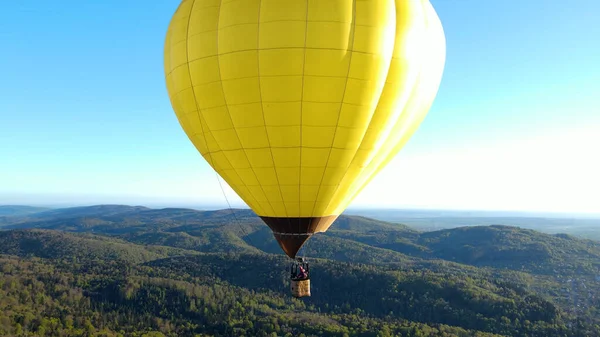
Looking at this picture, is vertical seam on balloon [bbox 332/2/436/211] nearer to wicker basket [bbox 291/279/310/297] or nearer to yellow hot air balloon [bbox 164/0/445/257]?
yellow hot air balloon [bbox 164/0/445/257]

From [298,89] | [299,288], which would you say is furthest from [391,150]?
[299,288]

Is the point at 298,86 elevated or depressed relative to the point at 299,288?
elevated

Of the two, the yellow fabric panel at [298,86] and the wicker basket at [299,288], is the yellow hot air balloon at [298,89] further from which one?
the wicker basket at [299,288]

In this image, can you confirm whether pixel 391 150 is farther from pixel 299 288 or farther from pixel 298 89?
pixel 299 288

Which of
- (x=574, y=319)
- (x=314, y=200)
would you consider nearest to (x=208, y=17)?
(x=314, y=200)

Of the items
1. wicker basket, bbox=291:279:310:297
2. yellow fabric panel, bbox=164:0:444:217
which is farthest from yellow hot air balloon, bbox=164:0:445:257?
wicker basket, bbox=291:279:310:297

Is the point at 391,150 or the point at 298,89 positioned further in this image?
the point at 391,150

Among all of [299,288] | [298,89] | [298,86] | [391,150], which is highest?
[298,86]
